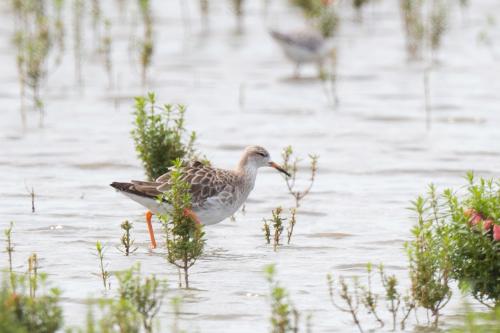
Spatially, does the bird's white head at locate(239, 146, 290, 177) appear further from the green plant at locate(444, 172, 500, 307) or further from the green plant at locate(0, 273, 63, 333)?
the green plant at locate(0, 273, 63, 333)

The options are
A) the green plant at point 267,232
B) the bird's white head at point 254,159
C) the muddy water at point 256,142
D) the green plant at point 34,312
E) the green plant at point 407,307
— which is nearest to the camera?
the green plant at point 34,312

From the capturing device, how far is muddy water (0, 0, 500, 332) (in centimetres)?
991

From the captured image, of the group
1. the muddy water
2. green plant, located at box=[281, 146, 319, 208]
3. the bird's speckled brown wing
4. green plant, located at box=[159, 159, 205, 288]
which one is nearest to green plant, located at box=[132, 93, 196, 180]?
the muddy water

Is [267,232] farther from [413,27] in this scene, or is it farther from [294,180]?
[413,27]

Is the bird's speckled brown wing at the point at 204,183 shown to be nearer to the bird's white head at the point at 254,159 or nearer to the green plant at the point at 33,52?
the bird's white head at the point at 254,159

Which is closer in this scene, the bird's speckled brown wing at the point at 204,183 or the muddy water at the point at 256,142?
the muddy water at the point at 256,142

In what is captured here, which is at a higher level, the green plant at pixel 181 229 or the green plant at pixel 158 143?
the green plant at pixel 158 143

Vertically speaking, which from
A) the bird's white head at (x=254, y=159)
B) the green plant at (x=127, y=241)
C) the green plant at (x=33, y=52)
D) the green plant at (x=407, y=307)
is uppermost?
the green plant at (x=33, y=52)

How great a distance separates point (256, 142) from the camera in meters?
15.9

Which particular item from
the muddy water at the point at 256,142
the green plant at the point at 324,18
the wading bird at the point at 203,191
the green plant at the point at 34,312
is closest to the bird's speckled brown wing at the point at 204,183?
the wading bird at the point at 203,191

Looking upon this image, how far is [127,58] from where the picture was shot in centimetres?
2136

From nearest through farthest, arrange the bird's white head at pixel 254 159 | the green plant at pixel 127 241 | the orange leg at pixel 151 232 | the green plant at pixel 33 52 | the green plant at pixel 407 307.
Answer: the green plant at pixel 407 307 → the green plant at pixel 127 241 → the orange leg at pixel 151 232 → the bird's white head at pixel 254 159 → the green plant at pixel 33 52

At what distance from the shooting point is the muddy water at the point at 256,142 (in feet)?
32.5

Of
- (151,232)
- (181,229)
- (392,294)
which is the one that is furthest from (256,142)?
(392,294)
